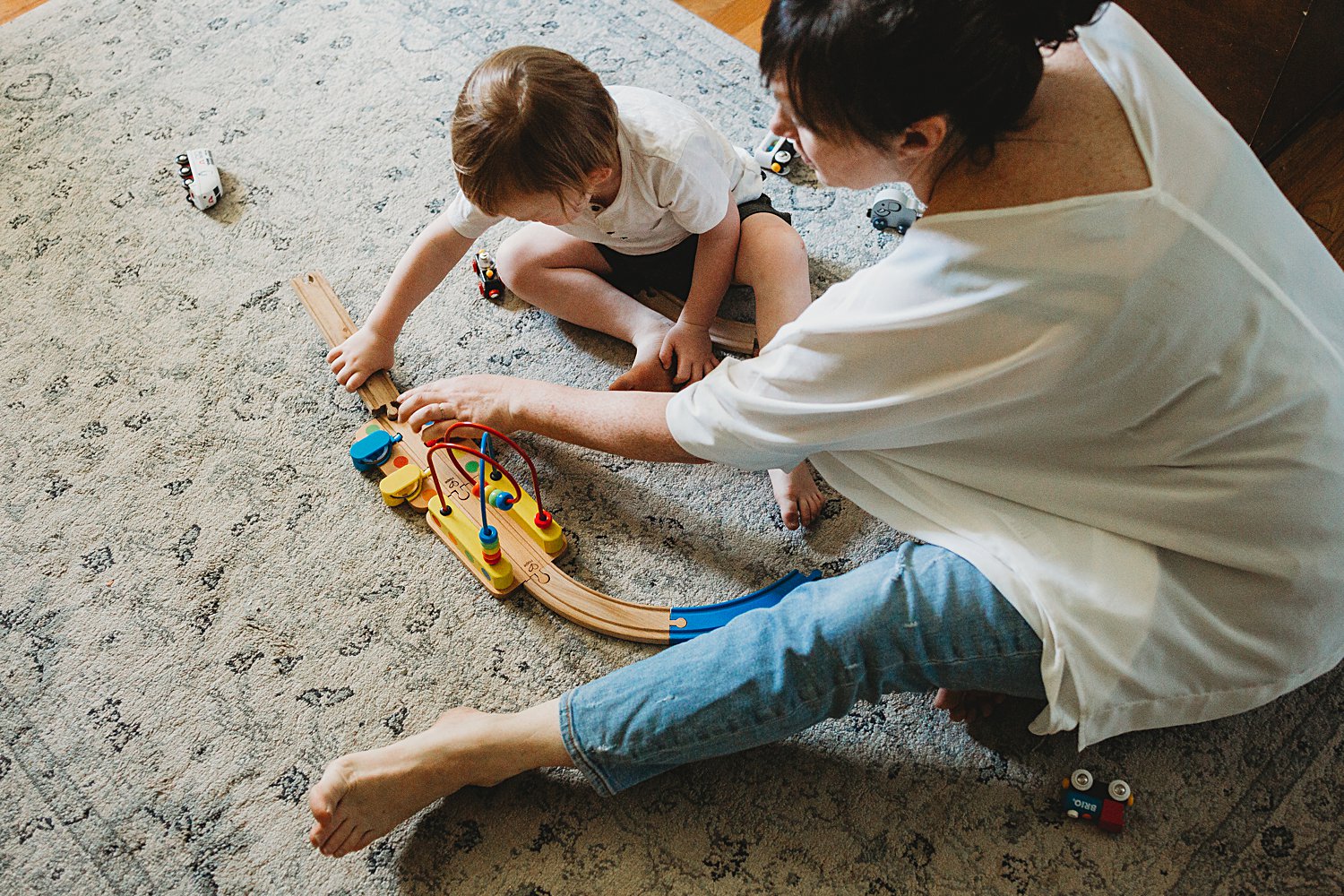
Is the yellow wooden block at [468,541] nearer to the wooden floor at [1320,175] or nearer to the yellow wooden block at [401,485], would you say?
the yellow wooden block at [401,485]

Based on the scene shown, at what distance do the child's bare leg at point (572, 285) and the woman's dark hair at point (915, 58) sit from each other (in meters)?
0.58

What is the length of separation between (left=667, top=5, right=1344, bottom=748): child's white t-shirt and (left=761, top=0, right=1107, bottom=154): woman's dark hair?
8 cm

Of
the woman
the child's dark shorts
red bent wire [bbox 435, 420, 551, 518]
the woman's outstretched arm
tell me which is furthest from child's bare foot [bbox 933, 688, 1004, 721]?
the child's dark shorts

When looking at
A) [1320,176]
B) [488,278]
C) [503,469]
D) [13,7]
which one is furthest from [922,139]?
[13,7]

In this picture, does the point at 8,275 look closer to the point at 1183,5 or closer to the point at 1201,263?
the point at 1201,263

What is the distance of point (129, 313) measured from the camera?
4.31 ft

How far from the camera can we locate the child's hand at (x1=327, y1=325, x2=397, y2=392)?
4.00 feet

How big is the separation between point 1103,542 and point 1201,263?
236 mm

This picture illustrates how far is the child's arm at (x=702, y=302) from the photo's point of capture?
1.19 m

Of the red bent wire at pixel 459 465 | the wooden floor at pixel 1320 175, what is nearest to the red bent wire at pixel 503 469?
the red bent wire at pixel 459 465

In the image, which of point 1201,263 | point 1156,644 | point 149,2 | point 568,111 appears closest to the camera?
point 1201,263

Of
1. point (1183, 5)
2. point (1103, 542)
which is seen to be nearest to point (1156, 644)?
point (1103, 542)

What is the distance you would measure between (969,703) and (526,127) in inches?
28.1

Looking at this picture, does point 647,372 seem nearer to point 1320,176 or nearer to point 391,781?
point 391,781
